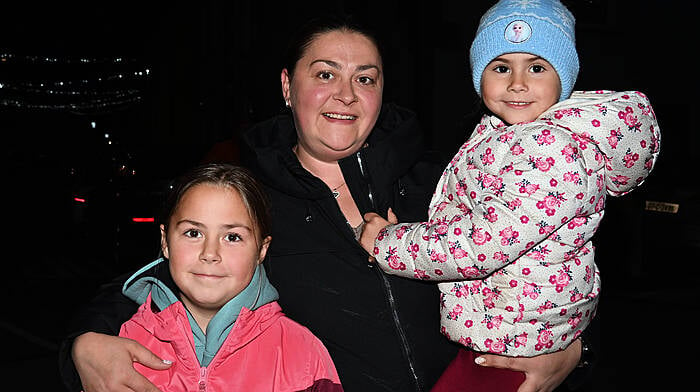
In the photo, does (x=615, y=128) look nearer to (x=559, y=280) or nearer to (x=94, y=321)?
(x=559, y=280)

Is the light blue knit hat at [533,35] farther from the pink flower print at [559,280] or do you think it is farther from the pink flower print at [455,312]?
the pink flower print at [455,312]

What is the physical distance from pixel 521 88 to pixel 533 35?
14 cm

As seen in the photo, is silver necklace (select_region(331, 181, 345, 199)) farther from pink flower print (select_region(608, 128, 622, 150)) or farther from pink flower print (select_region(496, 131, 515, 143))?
pink flower print (select_region(608, 128, 622, 150))

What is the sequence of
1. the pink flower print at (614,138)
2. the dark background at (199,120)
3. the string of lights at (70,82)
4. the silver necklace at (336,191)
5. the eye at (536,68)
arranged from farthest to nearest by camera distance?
1. the string of lights at (70,82)
2. the dark background at (199,120)
3. the silver necklace at (336,191)
4. the eye at (536,68)
5. the pink flower print at (614,138)

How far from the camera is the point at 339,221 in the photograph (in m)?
2.02

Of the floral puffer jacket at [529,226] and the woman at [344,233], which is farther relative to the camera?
the woman at [344,233]

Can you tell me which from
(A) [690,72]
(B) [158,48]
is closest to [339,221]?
(A) [690,72]

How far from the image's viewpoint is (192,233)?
1967 mm

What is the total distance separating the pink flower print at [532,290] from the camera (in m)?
1.82

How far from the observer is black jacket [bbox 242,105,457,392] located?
1961 millimetres

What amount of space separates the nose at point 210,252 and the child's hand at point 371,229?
392mm

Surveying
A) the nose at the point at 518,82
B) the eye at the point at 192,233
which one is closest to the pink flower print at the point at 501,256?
the nose at the point at 518,82

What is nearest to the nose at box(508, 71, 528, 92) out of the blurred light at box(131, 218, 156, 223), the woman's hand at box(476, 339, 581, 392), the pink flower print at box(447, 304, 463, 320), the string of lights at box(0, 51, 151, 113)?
the pink flower print at box(447, 304, 463, 320)

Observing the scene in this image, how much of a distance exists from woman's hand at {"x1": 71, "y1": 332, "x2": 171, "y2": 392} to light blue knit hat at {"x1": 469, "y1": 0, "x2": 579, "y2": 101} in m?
1.19
